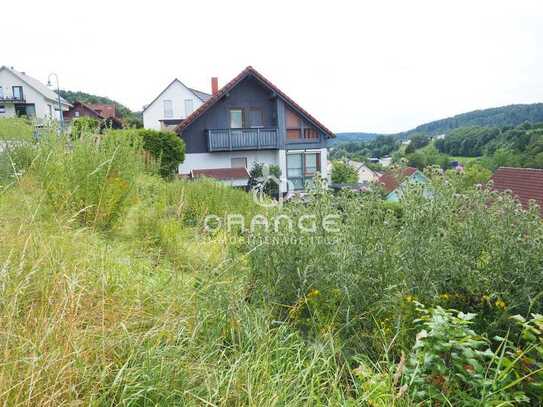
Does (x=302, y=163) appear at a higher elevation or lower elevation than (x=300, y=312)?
higher

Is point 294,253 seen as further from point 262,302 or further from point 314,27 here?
point 314,27

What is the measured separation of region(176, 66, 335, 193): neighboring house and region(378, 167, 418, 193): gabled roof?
16307 millimetres

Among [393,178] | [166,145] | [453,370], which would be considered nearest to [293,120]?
[166,145]

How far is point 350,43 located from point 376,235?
25.3 ft

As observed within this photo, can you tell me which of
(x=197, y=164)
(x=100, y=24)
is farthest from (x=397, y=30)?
(x=197, y=164)

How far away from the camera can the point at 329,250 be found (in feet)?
7.70

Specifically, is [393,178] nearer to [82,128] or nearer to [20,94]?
[82,128]

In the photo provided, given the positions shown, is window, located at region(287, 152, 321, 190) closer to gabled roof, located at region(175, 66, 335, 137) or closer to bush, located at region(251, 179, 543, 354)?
gabled roof, located at region(175, 66, 335, 137)

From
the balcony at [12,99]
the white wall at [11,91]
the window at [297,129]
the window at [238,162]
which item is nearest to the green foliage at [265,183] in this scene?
the window at [238,162]

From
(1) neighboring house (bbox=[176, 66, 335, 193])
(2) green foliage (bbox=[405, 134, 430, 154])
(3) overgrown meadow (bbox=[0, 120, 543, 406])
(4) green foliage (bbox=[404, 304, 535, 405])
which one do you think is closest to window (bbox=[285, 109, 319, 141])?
(1) neighboring house (bbox=[176, 66, 335, 193])

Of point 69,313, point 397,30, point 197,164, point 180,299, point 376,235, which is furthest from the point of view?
point 197,164

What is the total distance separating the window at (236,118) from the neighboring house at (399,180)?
1774 cm

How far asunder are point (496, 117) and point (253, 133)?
1089 centimetres

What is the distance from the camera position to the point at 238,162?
20359mm
